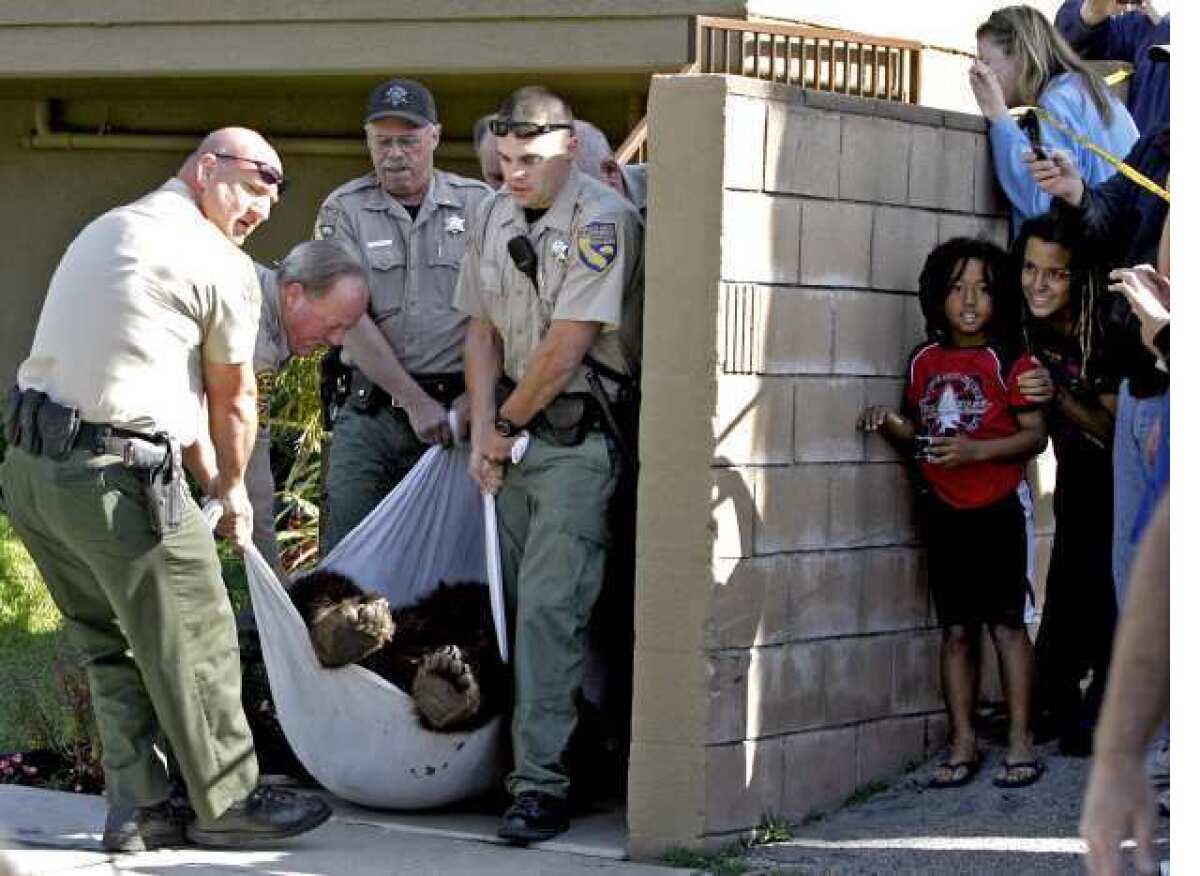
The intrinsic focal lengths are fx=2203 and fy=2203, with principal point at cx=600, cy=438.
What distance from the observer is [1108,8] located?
26.7ft

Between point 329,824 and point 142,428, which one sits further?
point 329,824

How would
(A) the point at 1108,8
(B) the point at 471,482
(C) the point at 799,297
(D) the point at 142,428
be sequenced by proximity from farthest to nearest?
(A) the point at 1108,8 < (B) the point at 471,482 < (C) the point at 799,297 < (D) the point at 142,428

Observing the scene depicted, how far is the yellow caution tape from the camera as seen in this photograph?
5387mm

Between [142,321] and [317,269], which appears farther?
[317,269]

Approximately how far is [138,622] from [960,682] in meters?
2.33

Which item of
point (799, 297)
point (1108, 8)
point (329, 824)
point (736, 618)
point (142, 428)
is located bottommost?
point (329, 824)

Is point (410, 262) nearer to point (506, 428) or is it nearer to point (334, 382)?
point (334, 382)

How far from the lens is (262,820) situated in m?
5.84

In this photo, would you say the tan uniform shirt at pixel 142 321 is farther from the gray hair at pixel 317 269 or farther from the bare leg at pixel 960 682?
the bare leg at pixel 960 682

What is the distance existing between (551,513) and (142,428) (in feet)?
3.78

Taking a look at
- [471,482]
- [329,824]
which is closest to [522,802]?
[329,824]

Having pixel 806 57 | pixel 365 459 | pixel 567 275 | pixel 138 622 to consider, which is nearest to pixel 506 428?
pixel 567 275

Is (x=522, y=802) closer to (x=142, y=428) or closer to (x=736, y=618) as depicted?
(x=736, y=618)

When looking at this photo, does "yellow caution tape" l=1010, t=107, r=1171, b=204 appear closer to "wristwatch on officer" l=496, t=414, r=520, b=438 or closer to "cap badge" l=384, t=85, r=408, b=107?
"wristwatch on officer" l=496, t=414, r=520, b=438
